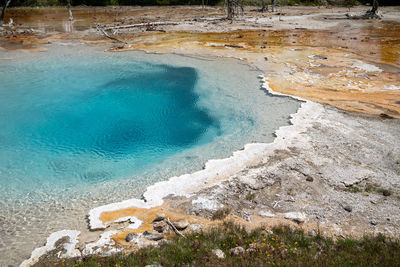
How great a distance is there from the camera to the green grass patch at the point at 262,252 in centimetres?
495

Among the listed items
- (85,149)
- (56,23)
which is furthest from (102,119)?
(56,23)

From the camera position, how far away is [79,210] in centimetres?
748

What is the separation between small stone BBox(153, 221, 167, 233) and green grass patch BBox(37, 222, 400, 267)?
62cm

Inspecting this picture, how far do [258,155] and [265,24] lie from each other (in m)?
29.3

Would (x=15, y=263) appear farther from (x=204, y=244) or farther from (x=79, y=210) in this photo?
(x=204, y=244)

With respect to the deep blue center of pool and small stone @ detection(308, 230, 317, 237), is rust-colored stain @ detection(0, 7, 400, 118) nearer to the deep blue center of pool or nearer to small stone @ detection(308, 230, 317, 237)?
the deep blue center of pool

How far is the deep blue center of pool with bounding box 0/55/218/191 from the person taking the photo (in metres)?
9.85

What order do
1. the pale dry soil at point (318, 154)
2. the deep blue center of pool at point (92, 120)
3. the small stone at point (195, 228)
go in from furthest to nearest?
1. the deep blue center of pool at point (92, 120)
2. the pale dry soil at point (318, 154)
3. the small stone at point (195, 228)

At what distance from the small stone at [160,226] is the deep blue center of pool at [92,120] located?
3023 mm

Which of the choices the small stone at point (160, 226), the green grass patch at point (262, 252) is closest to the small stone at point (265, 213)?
the green grass patch at point (262, 252)

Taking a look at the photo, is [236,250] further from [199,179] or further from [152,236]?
[199,179]

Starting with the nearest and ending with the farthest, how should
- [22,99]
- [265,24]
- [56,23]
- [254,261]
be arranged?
[254,261] < [22,99] < [265,24] < [56,23]

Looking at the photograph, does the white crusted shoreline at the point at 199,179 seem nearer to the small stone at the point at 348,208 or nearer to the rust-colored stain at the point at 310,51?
the small stone at the point at 348,208

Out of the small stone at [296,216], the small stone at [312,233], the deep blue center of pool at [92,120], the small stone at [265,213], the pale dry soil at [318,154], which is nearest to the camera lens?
the small stone at [312,233]
